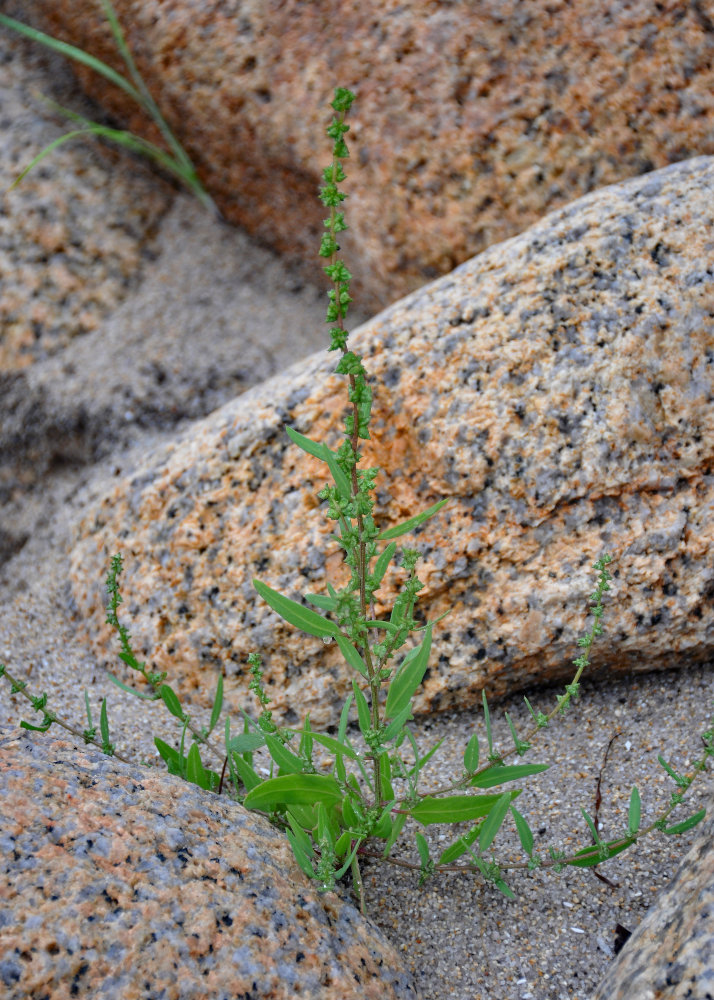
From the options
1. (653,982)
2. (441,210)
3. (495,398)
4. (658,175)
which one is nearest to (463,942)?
(653,982)

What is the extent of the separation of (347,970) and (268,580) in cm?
101

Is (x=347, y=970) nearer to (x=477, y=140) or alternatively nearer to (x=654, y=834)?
(x=654, y=834)

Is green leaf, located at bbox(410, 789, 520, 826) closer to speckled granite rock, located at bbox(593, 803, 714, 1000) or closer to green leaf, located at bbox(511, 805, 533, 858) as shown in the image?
green leaf, located at bbox(511, 805, 533, 858)

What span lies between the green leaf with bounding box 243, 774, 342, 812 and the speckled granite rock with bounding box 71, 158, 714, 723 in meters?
0.61

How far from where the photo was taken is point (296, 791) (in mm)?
1520

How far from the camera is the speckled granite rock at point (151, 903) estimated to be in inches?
48.3

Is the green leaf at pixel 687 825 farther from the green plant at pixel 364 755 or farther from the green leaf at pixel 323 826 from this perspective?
the green leaf at pixel 323 826

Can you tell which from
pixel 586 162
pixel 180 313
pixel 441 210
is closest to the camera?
pixel 586 162

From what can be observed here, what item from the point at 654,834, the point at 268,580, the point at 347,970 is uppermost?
the point at 268,580

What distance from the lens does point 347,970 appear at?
1.40m

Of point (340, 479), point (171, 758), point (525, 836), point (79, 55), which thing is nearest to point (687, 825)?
point (525, 836)

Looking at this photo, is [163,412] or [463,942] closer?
[463,942]

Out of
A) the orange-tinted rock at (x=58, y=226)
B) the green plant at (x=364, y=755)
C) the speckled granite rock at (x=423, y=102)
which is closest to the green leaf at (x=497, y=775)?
the green plant at (x=364, y=755)

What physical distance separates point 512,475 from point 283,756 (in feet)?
2.98
